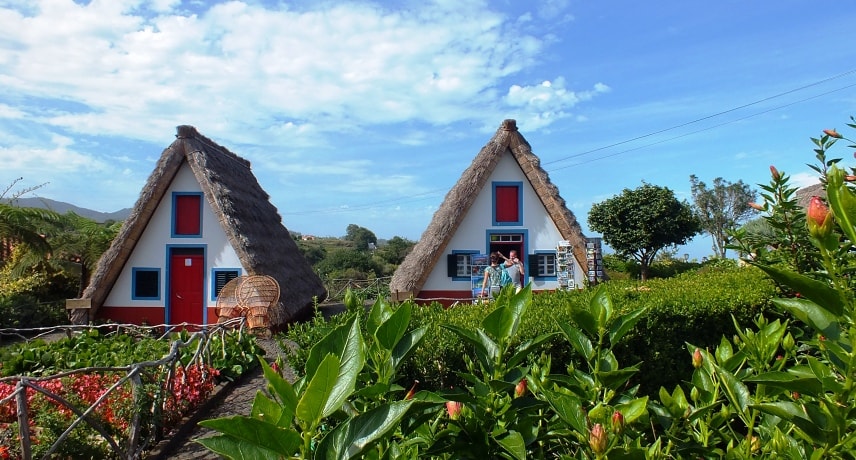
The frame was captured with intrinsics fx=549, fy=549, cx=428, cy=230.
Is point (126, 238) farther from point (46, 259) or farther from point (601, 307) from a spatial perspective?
point (601, 307)

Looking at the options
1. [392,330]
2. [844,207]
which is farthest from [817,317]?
[392,330]

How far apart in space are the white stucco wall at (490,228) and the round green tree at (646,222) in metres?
9.32

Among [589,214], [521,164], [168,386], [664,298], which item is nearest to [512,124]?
[521,164]

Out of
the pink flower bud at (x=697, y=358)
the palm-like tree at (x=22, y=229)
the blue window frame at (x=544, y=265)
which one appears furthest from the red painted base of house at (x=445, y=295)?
the pink flower bud at (x=697, y=358)

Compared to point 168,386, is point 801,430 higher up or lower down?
higher up

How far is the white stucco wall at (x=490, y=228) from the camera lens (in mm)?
12547

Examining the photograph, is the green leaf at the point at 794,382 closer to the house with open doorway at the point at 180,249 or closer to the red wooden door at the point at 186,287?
the house with open doorway at the point at 180,249

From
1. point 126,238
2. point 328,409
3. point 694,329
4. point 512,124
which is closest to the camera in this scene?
point 328,409

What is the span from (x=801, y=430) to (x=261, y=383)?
23.4 feet

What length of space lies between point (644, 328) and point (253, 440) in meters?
4.46

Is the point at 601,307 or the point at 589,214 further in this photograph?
the point at 589,214

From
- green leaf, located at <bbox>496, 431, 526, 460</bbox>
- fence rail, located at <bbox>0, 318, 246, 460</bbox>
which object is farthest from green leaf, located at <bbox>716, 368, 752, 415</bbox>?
fence rail, located at <bbox>0, 318, 246, 460</bbox>

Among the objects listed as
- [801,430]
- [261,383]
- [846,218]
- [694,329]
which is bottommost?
[261,383]

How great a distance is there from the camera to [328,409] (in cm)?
85
